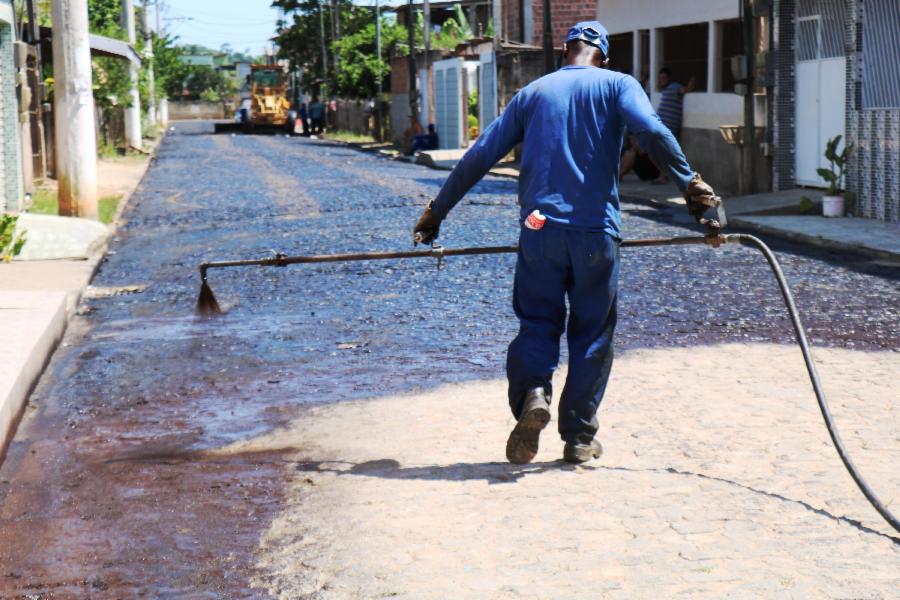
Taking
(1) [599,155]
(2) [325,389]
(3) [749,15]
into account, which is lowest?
(2) [325,389]

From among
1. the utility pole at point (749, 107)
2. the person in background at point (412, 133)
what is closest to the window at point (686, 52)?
the utility pole at point (749, 107)

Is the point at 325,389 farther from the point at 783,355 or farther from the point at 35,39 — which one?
the point at 35,39

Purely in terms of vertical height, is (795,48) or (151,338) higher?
(795,48)

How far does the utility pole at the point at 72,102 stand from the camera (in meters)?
17.8

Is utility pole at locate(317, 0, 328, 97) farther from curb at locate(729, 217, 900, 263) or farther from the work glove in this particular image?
the work glove

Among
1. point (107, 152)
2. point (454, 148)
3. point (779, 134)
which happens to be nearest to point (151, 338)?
point (779, 134)

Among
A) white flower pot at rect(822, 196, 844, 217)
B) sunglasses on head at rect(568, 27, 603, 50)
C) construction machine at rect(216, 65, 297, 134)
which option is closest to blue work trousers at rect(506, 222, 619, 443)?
sunglasses on head at rect(568, 27, 603, 50)

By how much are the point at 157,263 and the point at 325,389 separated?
7.25 m

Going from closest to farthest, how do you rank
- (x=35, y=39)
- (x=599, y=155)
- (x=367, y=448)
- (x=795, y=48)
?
(x=599, y=155), (x=367, y=448), (x=795, y=48), (x=35, y=39)

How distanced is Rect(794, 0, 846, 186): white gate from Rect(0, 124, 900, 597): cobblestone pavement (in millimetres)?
3248

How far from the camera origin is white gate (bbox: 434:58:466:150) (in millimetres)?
42188

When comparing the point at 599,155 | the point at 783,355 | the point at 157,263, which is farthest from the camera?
the point at 157,263

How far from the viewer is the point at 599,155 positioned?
587 centimetres

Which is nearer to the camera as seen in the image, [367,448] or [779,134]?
[367,448]
